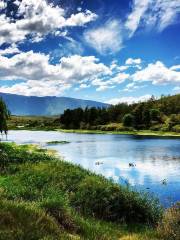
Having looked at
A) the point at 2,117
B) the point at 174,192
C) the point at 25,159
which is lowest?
the point at 174,192

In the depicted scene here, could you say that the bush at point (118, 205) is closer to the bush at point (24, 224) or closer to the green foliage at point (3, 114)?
the bush at point (24, 224)

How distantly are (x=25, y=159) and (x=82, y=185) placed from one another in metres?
15.3

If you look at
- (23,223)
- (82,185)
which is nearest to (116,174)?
(82,185)

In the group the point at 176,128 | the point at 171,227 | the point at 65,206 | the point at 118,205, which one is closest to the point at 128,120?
the point at 176,128

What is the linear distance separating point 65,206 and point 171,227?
4.14 metres

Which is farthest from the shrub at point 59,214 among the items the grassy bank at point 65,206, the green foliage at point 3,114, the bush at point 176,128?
the bush at point 176,128

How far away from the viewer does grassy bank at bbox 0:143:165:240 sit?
11795 millimetres

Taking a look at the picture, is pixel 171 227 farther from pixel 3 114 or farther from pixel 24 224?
pixel 3 114

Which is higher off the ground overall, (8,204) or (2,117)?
(2,117)

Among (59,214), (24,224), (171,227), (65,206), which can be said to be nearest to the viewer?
(24,224)

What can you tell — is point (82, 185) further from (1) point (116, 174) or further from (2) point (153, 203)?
(1) point (116, 174)

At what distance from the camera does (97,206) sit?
22.7 m

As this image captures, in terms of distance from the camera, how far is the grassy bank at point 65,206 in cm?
1179

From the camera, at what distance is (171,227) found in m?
15.3
